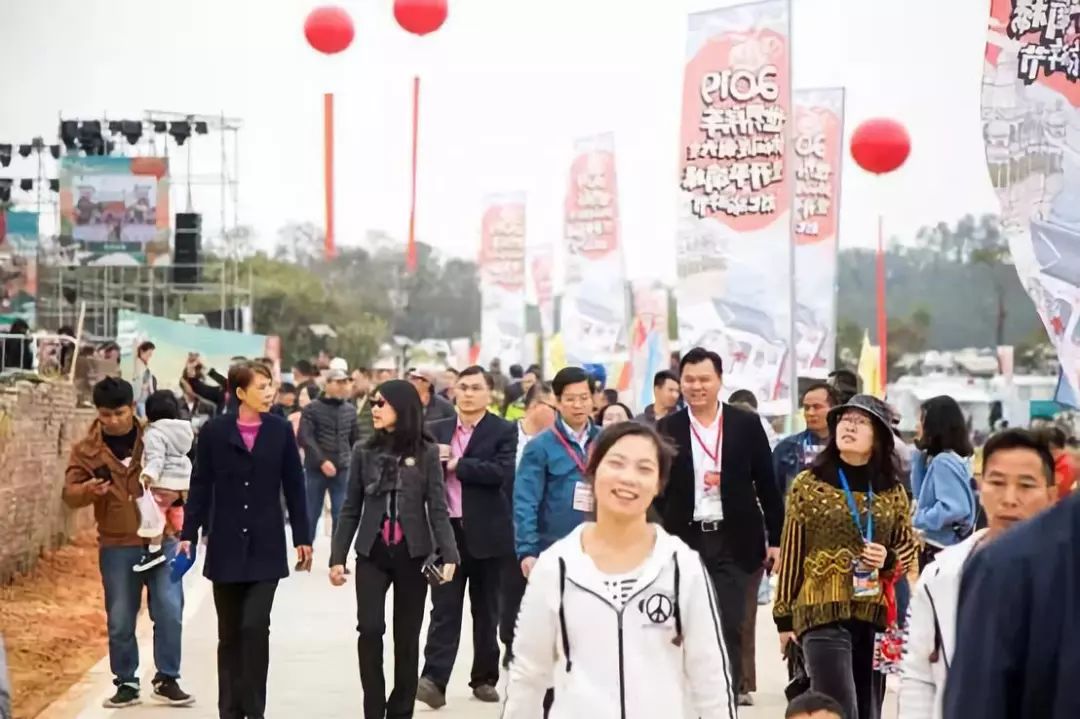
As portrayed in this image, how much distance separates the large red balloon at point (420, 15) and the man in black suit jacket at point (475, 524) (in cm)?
662

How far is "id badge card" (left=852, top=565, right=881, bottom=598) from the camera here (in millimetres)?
7441

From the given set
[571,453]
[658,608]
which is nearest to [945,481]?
[571,453]

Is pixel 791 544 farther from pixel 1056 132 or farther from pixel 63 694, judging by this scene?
pixel 63 694

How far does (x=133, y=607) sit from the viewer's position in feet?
33.9

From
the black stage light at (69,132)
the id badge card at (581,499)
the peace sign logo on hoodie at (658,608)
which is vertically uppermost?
the black stage light at (69,132)

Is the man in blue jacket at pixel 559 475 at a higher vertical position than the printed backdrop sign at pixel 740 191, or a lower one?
lower

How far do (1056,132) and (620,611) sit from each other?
4455 millimetres

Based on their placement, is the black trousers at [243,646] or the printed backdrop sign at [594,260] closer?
the black trousers at [243,646]

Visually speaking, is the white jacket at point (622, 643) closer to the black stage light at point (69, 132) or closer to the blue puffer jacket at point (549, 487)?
the blue puffer jacket at point (549, 487)

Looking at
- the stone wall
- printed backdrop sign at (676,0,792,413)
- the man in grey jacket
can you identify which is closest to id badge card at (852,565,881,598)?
printed backdrop sign at (676,0,792,413)

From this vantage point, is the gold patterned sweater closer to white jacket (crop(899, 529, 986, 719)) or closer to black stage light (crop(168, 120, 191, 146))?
white jacket (crop(899, 529, 986, 719))

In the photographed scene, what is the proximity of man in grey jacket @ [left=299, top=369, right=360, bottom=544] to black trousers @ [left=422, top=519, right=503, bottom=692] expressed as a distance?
7222 millimetres

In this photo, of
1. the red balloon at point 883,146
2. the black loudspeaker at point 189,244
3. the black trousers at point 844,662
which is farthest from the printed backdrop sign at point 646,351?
the black loudspeaker at point 189,244

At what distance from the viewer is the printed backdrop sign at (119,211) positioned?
40.0 m
